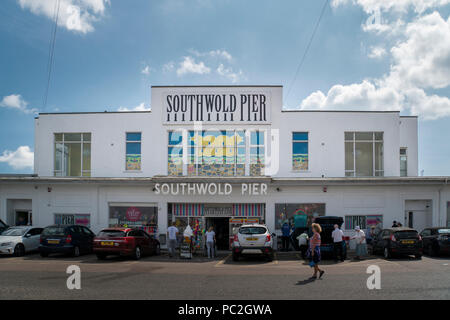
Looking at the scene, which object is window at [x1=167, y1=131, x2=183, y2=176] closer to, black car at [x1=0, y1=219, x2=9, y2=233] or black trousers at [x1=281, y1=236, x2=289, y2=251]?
black trousers at [x1=281, y1=236, x2=289, y2=251]

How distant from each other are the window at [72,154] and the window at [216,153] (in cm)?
670

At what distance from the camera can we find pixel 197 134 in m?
21.0

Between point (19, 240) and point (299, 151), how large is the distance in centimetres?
1576

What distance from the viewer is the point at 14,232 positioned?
701 inches

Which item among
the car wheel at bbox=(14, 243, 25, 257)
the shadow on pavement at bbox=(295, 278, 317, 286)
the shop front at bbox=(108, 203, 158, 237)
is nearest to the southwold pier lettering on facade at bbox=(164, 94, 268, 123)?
the shop front at bbox=(108, 203, 158, 237)

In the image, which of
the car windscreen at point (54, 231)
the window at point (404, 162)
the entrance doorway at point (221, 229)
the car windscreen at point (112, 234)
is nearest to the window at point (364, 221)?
the window at point (404, 162)

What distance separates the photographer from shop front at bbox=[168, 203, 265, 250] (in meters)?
20.4

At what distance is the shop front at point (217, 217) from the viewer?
20375mm

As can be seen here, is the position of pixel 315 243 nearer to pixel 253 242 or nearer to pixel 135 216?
pixel 253 242

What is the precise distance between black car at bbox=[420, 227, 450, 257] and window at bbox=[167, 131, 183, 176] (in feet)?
44.0

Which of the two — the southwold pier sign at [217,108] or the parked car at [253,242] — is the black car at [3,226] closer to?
the southwold pier sign at [217,108]
